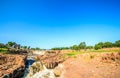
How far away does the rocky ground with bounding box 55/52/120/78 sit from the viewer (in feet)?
140

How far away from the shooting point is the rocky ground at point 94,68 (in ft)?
140

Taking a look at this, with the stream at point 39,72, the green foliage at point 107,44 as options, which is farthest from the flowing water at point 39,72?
the green foliage at point 107,44

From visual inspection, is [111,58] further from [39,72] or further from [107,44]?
[107,44]

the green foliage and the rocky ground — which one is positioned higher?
the green foliage

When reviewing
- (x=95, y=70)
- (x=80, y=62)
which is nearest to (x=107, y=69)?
(x=95, y=70)

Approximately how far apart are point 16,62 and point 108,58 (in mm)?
28098

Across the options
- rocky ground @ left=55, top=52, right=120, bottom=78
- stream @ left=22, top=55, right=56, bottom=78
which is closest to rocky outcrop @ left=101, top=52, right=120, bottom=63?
rocky ground @ left=55, top=52, right=120, bottom=78

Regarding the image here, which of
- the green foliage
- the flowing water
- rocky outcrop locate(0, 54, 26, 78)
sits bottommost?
the flowing water

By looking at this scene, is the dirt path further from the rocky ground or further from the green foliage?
the green foliage

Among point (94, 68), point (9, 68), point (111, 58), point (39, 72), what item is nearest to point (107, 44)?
point (111, 58)

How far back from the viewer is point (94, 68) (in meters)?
49.2

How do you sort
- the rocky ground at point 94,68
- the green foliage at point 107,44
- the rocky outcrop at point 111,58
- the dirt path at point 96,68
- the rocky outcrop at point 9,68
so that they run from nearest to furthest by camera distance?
the rocky outcrop at point 9,68 → the dirt path at point 96,68 → the rocky ground at point 94,68 → the rocky outcrop at point 111,58 → the green foliage at point 107,44

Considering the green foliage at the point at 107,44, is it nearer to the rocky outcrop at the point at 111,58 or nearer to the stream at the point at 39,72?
the rocky outcrop at the point at 111,58

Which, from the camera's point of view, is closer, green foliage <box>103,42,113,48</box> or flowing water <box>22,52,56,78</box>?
flowing water <box>22,52,56,78</box>
